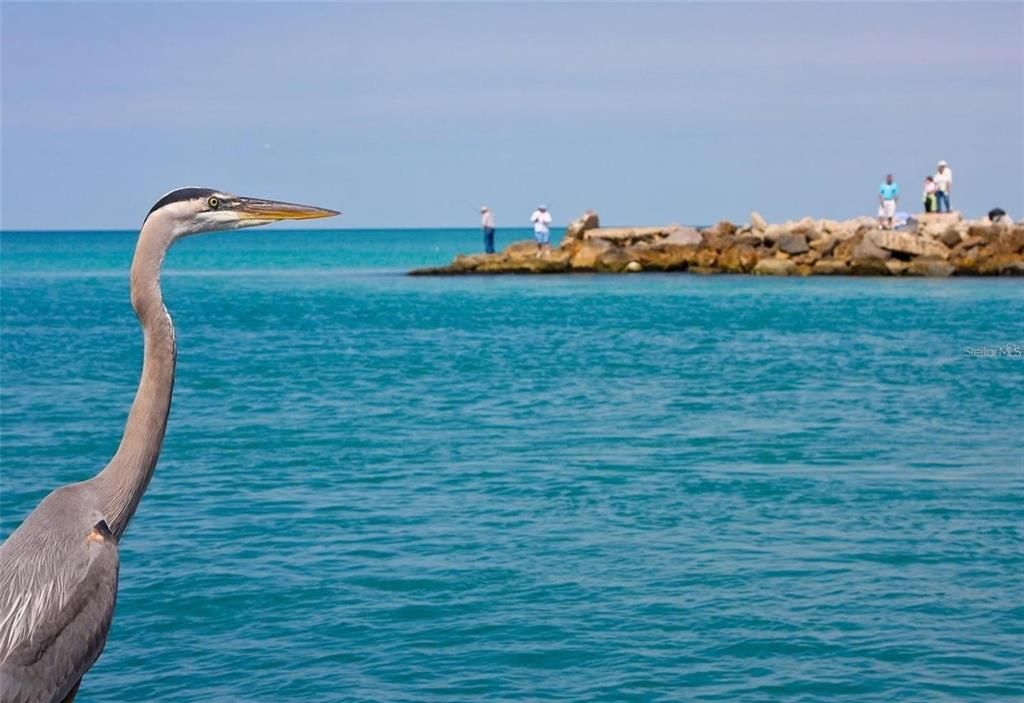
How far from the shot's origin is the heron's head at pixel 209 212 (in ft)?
18.1

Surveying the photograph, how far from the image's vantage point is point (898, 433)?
16.3m

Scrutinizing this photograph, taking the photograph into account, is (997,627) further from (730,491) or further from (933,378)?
(933,378)

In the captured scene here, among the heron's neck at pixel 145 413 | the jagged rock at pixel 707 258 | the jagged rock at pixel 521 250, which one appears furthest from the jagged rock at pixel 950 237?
the heron's neck at pixel 145 413

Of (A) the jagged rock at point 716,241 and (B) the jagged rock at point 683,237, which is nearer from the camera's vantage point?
(A) the jagged rock at point 716,241

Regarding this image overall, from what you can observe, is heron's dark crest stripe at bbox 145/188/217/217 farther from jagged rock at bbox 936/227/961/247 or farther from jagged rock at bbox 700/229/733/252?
jagged rock at bbox 700/229/733/252

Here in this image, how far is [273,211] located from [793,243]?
42001mm

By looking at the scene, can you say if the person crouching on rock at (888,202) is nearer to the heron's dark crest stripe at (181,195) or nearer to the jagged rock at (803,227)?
the jagged rock at (803,227)

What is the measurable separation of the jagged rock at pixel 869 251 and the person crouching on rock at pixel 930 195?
2355mm

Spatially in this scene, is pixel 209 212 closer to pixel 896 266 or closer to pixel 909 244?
pixel 909 244

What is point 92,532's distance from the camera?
5.20m

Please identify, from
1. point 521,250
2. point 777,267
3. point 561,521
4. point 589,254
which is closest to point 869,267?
point 777,267

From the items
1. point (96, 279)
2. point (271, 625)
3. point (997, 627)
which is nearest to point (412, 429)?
point (271, 625)

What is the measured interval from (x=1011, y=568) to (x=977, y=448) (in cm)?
491

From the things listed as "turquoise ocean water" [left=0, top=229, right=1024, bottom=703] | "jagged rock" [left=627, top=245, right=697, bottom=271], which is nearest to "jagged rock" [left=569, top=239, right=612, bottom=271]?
"jagged rock" [left=627, top=245, right=697, bottom=271]
